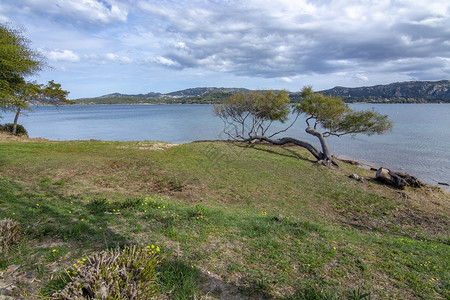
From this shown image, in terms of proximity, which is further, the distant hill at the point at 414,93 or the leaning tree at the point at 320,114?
the distant hill at the point at 414,93

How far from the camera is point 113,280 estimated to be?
3.47 meters

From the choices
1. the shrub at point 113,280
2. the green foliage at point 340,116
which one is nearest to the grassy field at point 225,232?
the shrub at point 113,280

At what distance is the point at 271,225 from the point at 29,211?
21.2 feet

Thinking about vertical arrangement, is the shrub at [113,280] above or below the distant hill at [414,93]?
below

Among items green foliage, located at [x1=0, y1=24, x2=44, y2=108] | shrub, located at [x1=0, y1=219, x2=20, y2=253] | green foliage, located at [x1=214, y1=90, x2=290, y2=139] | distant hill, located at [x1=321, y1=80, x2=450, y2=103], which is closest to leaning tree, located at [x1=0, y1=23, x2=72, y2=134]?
green foliage, located at [x1=0, y1=24, x2=44, y2=108]

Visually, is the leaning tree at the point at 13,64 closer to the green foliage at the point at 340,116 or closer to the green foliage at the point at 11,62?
the green foliage at the point at 11,62

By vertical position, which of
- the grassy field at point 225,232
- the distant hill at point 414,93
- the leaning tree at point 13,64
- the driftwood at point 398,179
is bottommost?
the driftwood at point 398,179

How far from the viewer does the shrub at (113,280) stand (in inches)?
129

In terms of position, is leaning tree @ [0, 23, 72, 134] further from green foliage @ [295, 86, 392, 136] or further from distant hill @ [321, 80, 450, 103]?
distant hill @ [321, 80, 450, 103]

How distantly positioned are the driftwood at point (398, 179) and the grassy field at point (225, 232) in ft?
7.77

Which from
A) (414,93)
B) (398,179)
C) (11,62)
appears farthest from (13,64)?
(414,93)

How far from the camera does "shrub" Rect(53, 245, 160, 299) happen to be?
327 cm

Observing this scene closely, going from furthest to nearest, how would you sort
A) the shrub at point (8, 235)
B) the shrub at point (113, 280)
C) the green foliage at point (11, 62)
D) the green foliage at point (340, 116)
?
1. the green foliage at point (340, 116)
2. the green foliage at point (11, 62)
3. the shrub at point (8, 235)
4. the shrub at point (113, 280)

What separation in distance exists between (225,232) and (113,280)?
11.5 feet
